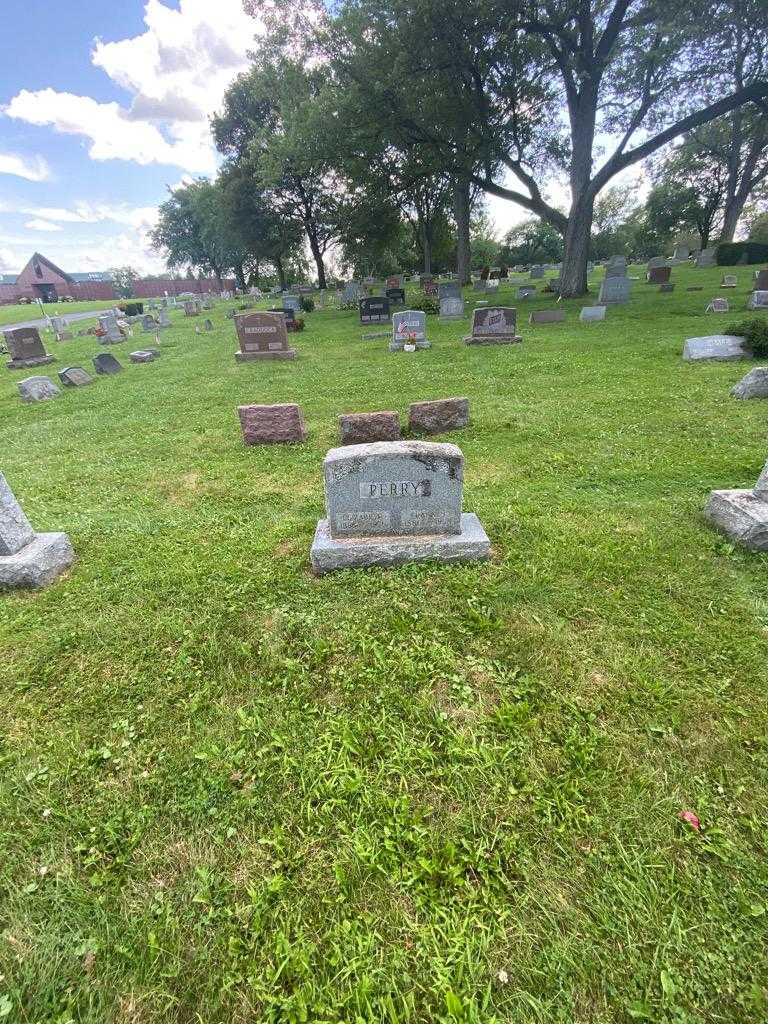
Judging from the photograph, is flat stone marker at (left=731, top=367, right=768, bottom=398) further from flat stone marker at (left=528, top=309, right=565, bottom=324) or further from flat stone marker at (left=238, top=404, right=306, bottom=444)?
flat stone marker at (left=528, top=309, right=565, bottom=324)

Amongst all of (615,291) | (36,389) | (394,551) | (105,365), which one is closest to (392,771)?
(394,551)

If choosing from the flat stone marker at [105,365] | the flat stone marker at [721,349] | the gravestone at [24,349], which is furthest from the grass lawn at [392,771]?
the gravestone at [24,349]

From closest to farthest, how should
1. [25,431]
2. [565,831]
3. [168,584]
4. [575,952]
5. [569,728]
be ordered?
1. [575,952]
2. [565,831]
3. [569,728]
4. [168,584]
5. [25,431]

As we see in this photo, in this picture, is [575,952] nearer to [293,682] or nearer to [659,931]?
[659,931]

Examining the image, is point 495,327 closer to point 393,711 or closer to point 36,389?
point 36,389

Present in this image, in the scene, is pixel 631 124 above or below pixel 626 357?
above

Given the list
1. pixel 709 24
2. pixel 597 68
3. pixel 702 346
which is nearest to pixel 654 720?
pixel 702 346

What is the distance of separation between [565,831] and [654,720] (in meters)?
0.84

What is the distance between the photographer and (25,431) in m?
8.45

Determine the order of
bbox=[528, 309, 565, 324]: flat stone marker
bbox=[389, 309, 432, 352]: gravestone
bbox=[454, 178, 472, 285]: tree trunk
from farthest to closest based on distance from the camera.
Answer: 1. bbox=[454, 178, 472, 285]: tree trunk
2. bbox=[528, 309, 565, 324]: flat stone marker
3. bbox=[389, 309, 432, 352]: gravestone

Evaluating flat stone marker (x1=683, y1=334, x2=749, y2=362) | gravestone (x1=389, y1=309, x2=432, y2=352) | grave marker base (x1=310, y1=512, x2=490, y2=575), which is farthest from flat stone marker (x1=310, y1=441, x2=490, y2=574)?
gravestone (x1=389, y1=309, x2=432, y2=352)

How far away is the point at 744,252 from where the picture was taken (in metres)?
32.3

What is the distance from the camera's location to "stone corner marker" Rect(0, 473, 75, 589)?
12.1 feet

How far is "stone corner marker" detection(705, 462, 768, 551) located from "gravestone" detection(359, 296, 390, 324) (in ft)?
59.0
